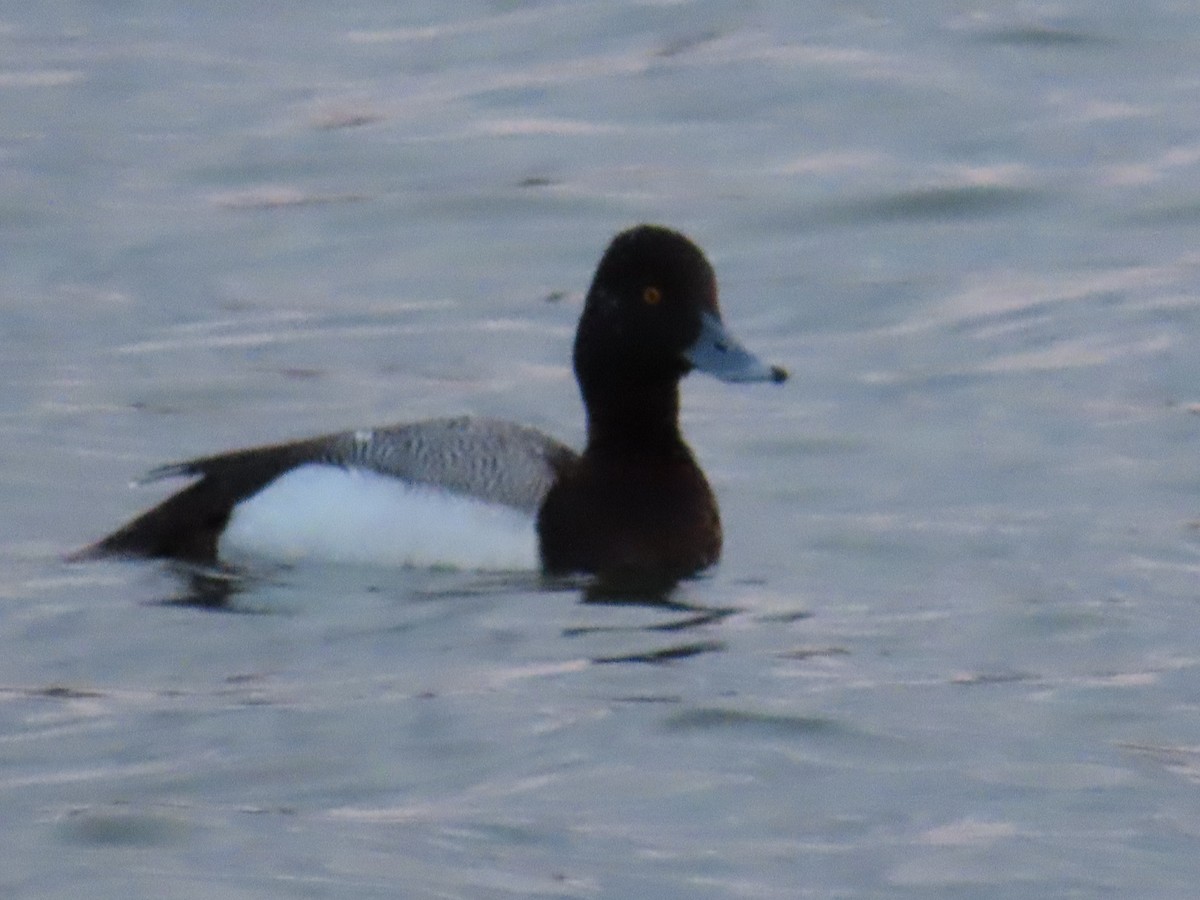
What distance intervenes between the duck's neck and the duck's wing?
15cm

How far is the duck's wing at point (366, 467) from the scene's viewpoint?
9242 mm

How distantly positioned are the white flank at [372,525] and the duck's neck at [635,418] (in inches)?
18.0

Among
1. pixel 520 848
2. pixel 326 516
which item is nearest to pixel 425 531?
pixel 326 516

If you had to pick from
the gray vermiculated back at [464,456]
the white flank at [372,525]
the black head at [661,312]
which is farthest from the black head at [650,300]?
the white flank at [372,525]

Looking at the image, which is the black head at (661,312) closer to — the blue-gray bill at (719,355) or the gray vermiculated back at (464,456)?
the blue-gray bill at (719,355)

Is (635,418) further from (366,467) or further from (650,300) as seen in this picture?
(366,467)

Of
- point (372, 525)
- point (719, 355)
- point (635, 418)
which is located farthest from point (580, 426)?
point (372, 525)

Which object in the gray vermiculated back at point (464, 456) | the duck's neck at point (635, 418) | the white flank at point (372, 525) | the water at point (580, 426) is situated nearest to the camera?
the water at point (580, 426)

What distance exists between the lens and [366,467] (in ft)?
Result: 30.7

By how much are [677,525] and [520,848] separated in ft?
8.42

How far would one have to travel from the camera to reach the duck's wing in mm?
9242

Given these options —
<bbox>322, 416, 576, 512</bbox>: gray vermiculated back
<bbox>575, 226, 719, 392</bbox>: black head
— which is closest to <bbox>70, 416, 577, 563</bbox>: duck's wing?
<bbox>322, 416, 576, 512</bbox>: gray vermiculated back

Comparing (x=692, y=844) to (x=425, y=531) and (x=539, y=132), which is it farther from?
(x=539, y=132)

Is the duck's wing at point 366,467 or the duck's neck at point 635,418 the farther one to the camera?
the duck's neck at point 635,418
